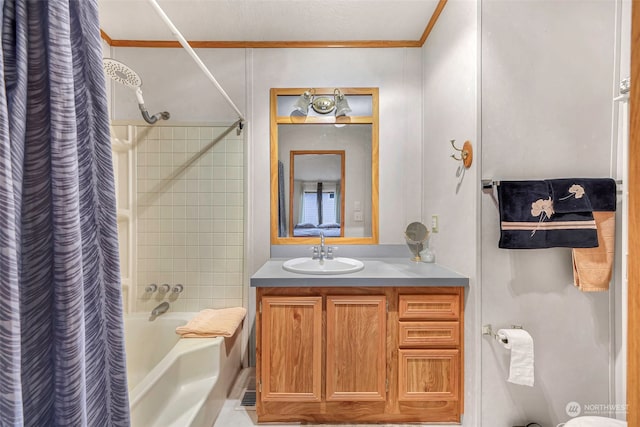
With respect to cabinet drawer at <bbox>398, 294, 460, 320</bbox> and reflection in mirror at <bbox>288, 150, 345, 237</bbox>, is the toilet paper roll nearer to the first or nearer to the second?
cabinet drawer at <bbox>398, 294, 460, 320</bbox>

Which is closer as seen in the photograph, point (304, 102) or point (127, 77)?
point (127, 77)

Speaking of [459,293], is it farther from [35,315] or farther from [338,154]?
[35,315]

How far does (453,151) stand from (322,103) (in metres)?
1.02

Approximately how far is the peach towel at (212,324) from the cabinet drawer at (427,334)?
41.1 inches

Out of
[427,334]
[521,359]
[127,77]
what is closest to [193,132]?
[127,77]

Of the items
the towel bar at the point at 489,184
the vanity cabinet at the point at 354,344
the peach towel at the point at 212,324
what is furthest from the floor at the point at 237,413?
the towel bar at the point at 489,184

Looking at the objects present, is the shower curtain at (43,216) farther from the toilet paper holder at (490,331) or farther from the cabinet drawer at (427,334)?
the toilet paper holder at (490,331)

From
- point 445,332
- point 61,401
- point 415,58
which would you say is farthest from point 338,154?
point 61,401

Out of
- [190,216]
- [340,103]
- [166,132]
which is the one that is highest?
[340,103]

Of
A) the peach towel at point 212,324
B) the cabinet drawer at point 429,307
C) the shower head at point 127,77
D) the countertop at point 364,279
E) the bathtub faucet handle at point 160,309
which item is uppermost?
the shower head at point 127,77

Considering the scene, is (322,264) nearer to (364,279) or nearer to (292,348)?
(364,279)

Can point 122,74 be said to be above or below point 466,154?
above

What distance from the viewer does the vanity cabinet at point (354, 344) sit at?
1.55 metres

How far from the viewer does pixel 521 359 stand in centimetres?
128
